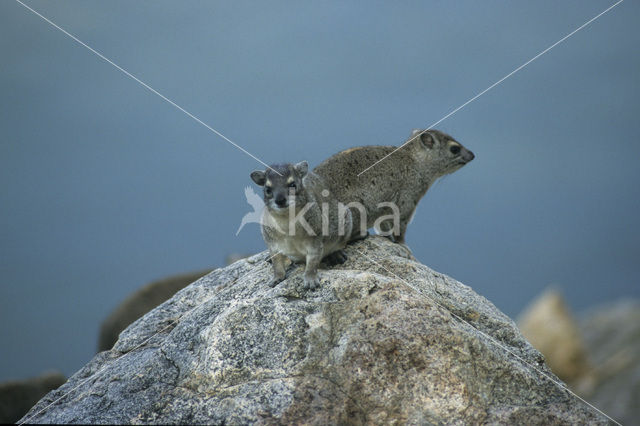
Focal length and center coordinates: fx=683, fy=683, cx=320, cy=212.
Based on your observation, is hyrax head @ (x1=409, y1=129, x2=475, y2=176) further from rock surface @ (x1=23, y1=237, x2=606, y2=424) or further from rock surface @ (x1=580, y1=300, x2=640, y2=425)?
rock surface @ (x1=580, y1=300, x2=640, y2=425)

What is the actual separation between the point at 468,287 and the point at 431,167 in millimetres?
3139

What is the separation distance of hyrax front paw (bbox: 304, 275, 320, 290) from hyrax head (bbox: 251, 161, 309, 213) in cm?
94

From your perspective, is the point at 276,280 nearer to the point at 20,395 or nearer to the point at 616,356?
the point at 20,395

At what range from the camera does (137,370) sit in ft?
25.9

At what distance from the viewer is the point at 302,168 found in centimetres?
912

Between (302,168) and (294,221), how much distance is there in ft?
2.51

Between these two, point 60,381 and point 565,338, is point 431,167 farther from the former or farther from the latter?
point 565,338

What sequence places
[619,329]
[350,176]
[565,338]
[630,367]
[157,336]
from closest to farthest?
[157,336]
[350,176]
[630,367]
[565,338]
[619,329]

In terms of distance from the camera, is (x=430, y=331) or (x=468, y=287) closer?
(x=430, y=331)

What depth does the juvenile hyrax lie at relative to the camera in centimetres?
868

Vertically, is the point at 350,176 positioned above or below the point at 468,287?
above

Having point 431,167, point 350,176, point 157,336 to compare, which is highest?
point 431,167

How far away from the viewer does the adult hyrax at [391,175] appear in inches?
415

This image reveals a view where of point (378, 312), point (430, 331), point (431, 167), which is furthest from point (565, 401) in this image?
point (431, 167)
